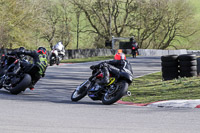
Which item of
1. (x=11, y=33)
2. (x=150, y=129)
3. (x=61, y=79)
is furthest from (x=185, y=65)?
(x=11, y=33)

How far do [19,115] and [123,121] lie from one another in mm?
1986

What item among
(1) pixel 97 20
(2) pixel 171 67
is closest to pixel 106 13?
(1) pixel 97 20

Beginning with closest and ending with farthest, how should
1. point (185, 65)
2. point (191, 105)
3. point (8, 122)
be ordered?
point (8, 122) → point (191, 105) → point (185, 65)

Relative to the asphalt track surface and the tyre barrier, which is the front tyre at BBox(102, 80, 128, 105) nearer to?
the asphalt track surface

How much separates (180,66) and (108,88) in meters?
8.21

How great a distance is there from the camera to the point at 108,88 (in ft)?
36.2

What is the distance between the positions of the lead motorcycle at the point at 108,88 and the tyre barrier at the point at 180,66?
25.6 feet

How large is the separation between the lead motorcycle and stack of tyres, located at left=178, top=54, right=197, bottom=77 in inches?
307

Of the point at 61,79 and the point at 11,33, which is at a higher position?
the point at 11,33

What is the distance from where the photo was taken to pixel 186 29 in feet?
261

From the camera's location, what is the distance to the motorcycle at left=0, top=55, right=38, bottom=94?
12.5 meters

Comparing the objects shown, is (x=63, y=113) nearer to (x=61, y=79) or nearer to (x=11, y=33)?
(x=61, y=79)

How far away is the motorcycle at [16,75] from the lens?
40.9 feet

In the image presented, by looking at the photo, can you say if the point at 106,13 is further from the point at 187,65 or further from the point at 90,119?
the point at 90,119
